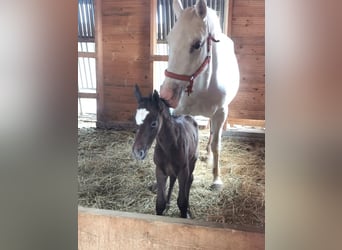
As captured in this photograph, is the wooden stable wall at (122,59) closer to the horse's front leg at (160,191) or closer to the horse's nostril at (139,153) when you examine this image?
the horse's nostril at (139,153)

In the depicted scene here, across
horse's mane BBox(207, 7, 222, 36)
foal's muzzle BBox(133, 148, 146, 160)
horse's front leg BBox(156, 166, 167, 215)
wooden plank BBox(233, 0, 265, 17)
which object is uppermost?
wooden plank BBox(233, 0, 265, 17)

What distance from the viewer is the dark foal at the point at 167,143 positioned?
118cm

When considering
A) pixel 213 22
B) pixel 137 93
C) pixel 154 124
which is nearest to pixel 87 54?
pixel 137 93

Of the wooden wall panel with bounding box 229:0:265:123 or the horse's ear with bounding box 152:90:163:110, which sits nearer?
the wooden wall panel with bounding box 229:0:265:123

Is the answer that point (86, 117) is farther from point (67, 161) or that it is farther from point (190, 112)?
point (67, 161)

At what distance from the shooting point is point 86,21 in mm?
1221

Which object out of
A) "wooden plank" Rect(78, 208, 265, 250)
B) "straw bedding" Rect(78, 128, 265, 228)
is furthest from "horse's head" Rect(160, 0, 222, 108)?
"wooden plank" Rect(78, 208, 265, 250)

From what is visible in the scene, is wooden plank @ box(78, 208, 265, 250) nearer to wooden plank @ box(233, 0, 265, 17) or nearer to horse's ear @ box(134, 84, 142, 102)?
horse's ear @ box(134, 84, 142, 102)

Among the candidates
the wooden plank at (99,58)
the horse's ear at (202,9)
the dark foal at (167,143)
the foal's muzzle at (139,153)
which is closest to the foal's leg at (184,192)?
the dark foal at (167,143)

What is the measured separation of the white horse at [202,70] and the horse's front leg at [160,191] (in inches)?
7.1

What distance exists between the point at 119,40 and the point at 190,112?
0.39m

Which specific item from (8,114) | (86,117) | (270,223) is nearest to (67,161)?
(8,114)

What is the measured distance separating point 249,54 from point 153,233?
656 millimetres

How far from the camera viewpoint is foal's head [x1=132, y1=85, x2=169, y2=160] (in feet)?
3.88
